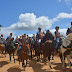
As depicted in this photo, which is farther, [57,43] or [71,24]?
[71,24]

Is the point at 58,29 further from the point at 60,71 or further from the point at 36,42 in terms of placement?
the point at 60,71

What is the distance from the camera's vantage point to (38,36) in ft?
40.6

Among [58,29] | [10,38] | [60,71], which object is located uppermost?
[58,29]

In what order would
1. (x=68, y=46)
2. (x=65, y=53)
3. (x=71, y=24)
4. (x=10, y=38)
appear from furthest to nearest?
1. (x=10, y=38)
2. (x=71, y=24)
3. (x=65, y=53)
4. (x=68, y=46)

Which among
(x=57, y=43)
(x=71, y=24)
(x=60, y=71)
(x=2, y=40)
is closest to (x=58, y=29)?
(x=71, y=24)

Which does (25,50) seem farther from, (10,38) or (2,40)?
(2,40)

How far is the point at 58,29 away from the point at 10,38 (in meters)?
5.16

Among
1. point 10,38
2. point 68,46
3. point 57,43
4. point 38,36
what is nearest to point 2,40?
point 10,38

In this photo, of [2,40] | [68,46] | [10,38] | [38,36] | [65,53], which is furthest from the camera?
[2,40]

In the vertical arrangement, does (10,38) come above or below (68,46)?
above

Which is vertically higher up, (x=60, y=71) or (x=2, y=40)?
(x=2, y=40)

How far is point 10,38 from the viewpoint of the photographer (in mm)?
11609

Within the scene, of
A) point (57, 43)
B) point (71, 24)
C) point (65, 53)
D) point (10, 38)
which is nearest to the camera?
point (65, 53)

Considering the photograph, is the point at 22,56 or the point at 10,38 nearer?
the point at 22,56
